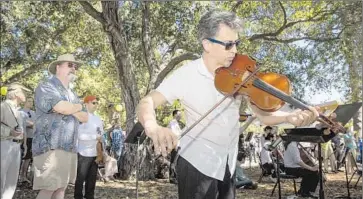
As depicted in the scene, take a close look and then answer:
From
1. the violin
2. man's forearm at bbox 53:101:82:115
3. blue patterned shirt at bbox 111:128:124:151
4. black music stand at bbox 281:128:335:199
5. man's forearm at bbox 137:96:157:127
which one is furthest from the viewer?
blue patterned shirt at bbox 111:128:124:151

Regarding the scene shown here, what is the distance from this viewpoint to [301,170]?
6438 mm

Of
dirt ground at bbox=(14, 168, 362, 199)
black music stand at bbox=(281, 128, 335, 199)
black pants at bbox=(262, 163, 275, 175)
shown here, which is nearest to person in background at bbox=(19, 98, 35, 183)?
dirt ground at bbox=(14, 168, 362, 199)

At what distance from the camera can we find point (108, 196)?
6684 millimetres

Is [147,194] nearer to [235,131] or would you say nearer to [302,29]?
[235,131]

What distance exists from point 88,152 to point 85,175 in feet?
1.10

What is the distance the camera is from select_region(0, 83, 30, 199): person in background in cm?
416

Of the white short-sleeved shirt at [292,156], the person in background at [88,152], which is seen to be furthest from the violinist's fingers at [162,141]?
the white short-sleeved shirt at [292,156]

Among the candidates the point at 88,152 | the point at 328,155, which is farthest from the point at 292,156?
the point at 328,155

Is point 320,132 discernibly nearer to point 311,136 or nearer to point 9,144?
point 311,136

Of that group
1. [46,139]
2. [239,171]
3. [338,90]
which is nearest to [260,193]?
[239,171]

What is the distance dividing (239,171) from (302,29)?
556 centimetres

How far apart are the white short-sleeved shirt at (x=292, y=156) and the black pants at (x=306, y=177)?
0.08 meters

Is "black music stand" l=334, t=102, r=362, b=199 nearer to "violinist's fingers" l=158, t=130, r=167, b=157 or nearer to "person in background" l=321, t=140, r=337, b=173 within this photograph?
"violinist's fingers" l=158, t=130, r=167, b=157

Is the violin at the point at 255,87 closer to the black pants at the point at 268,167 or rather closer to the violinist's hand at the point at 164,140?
the violinist's hand at the point at 164,140
